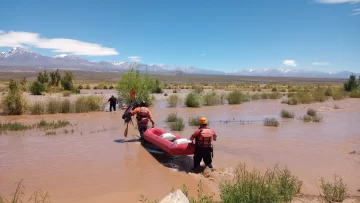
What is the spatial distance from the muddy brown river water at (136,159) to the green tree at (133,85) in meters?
6.05

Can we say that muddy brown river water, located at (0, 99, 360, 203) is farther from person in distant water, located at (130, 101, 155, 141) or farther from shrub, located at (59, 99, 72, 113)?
shrub, located at (59, 99, 72, 113)

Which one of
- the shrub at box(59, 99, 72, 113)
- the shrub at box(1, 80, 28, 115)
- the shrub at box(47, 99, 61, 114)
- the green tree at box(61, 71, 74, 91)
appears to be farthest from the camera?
the green tree at box(61, 71, 74, 91)

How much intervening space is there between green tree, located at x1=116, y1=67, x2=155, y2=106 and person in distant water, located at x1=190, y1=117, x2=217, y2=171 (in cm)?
1460

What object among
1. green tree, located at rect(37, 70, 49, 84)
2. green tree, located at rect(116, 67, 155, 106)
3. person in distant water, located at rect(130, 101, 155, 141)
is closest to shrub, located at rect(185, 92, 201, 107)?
green tree, located at rect(116, 67, 155, 106)

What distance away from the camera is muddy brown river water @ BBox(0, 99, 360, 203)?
7.65m

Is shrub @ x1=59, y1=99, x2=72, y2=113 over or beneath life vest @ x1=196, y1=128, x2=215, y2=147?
beneath

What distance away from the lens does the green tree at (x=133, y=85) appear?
74.3 feet

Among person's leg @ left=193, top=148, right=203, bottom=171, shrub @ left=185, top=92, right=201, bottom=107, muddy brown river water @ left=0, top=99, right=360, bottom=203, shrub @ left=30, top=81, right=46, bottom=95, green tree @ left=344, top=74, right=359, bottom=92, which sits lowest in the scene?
muddy brown river water @ left=0, top=99, right=360, bottom=203

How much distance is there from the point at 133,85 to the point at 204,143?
14.9 meters

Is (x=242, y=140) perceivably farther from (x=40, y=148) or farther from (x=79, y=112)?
(x=79, y=112)

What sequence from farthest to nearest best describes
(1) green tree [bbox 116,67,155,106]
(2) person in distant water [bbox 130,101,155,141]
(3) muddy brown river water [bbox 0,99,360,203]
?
A: (1) green tree [bbox 116,67,155,106] < (2) person in distant water [bbox 130,101,155,141] < (3) muddy brown river water [bbox 0,99,360,203]

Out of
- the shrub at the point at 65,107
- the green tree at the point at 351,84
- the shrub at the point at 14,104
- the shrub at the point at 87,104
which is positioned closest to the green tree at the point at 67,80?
the shrub at the point at 87,104

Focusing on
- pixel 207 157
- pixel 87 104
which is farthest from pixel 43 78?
pixel 207 157

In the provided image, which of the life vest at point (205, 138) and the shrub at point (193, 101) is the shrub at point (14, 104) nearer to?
the shrub at point (193, 101)
